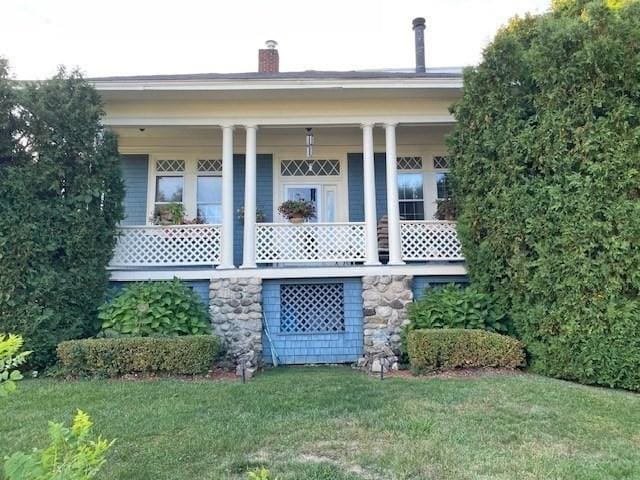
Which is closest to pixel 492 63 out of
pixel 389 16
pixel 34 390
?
pixel 34 390

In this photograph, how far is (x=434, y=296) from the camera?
24.7ft

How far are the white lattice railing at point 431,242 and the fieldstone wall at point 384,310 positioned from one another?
607 mm

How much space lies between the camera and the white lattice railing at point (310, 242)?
821 centimetres

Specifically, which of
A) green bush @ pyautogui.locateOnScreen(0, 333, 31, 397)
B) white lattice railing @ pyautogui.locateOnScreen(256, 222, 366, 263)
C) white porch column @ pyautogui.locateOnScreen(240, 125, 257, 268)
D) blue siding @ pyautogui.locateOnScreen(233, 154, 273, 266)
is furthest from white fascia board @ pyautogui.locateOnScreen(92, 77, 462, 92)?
green bush @ pyautogui.locateOnScreen(0, 333, 31, 397)

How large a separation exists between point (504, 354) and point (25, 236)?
7051 mm

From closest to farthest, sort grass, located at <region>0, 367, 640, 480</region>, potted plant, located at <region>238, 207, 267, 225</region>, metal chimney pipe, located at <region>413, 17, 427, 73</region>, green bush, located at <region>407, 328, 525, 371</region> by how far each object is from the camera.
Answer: grass, located at <region>0, 367, 640, 480</region> → green bush, located at <region>407, 328, 525, 371</region> → potted plant, located at <region>238, 207, 267, 225</region> → metal chimney pipe, located at <region>413, 17, 427, 73</region>

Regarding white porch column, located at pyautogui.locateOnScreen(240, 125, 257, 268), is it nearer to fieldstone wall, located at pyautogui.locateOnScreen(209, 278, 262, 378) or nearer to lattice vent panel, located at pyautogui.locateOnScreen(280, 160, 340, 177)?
fieldstone wall, located at pyautogui.locateOnScreen(209, 278, 262, 378)

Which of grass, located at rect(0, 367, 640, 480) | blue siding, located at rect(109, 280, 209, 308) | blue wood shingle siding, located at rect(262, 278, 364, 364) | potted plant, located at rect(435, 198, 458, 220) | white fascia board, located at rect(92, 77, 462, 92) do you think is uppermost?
white fascia board, located at rect(92, 77, 462, 92)

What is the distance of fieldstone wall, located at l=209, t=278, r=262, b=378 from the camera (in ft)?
25.3

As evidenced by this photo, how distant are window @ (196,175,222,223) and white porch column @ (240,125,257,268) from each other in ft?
6.31

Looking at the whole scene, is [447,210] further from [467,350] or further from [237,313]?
[237,313]

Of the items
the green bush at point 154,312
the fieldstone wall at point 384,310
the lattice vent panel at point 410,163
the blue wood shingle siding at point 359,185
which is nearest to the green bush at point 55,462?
the green bush at point 154,312

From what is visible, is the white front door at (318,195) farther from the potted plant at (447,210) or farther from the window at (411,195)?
the potted plant at (447,210)

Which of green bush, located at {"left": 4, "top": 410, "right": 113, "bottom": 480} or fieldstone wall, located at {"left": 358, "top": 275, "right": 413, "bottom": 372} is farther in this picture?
fieldstone wall, located at {"left": 358, "top": 275, "right": 413, "bottom": 372}
